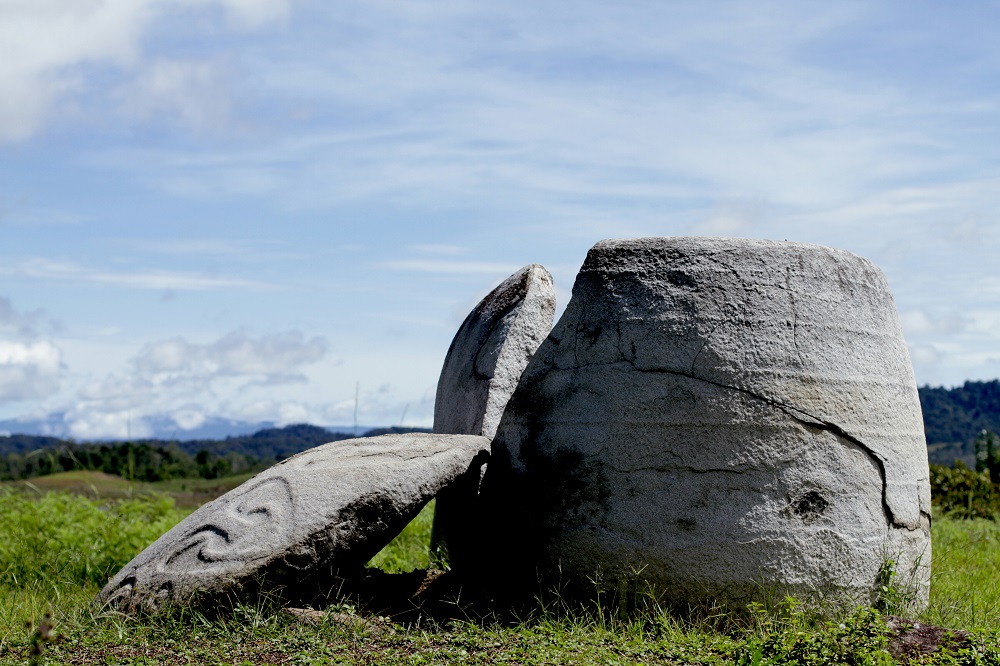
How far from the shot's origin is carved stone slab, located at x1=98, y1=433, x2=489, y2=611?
16.6 feet

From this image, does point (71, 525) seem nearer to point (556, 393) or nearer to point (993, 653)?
point (556, 393)

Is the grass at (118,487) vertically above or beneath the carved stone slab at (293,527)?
beneath

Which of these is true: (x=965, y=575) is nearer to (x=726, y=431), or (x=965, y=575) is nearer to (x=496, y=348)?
(x=726, y=431)

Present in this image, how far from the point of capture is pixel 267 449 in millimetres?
41344

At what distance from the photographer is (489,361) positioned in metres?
6.69

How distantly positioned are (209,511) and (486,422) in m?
1.85

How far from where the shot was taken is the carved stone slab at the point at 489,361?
652 centimetres

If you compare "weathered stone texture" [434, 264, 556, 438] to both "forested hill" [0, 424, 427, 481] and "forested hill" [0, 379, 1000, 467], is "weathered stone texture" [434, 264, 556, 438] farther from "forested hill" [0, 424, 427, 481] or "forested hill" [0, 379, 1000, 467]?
"forested hill" [0, 379, 1000, 467]

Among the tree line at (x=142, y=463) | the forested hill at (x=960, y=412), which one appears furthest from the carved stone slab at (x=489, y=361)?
the forested hill at (x=960, y=412)

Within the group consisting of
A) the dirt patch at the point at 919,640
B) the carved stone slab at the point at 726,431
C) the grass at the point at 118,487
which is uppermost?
the carved stone slab at the point at 726,431

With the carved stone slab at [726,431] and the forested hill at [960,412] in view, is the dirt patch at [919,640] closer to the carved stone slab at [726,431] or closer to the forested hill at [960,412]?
the carved stone slab at [726,431]

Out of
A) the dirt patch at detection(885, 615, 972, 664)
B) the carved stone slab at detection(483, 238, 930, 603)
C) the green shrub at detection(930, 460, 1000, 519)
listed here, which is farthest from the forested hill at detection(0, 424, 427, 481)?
the green shrub at detection(930, 460, 1000, 519)

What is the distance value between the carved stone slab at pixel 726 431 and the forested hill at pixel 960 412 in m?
49.5

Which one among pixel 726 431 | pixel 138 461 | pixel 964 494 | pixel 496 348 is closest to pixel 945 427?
pixel 964 494
